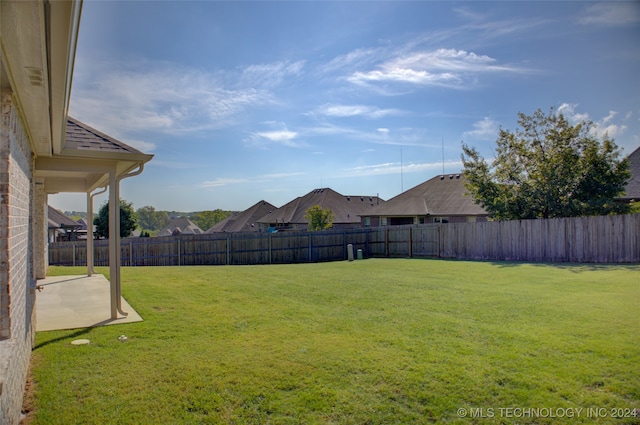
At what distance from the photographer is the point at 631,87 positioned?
12.1 meters

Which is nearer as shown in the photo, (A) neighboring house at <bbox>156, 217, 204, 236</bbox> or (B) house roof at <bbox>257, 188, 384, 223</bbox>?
(B) house roof at <bbox>257, 188, 384, 223</bbox>

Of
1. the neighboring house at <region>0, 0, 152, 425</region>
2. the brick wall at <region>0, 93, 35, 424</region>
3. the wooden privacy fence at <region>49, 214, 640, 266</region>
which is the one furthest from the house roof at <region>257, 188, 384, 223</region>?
the brick wall at <region>0, 93, 35, 424</region>

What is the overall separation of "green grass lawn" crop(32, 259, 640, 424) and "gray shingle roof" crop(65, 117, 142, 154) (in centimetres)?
284

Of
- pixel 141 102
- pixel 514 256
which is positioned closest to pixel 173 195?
pixel 141 102

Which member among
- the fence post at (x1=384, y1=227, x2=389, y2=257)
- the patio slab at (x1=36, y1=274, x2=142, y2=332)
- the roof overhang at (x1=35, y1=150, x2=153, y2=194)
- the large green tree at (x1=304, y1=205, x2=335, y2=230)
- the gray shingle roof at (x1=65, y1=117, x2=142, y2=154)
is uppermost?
the gray shingle roof at (x1=65, y1=117, x2=142, y2=154)

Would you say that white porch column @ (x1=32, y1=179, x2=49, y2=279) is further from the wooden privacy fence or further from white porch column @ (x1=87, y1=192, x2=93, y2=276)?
the wooden privacy fence

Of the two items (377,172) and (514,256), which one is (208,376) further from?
(377,172)

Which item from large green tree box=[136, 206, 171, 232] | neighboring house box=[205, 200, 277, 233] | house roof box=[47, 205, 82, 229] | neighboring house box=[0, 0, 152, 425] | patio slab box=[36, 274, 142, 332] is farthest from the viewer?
large green tree box=[136, 206, 171, 232]

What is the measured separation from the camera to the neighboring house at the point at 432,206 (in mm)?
28891

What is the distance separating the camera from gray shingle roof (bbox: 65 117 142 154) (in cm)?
655

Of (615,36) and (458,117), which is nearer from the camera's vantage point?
(615,36)

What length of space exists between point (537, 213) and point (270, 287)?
1610 centimetres

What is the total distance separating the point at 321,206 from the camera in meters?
39.4

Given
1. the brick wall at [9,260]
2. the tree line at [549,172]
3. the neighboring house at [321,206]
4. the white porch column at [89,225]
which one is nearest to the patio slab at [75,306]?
Result: the white porch column at [89,225]
